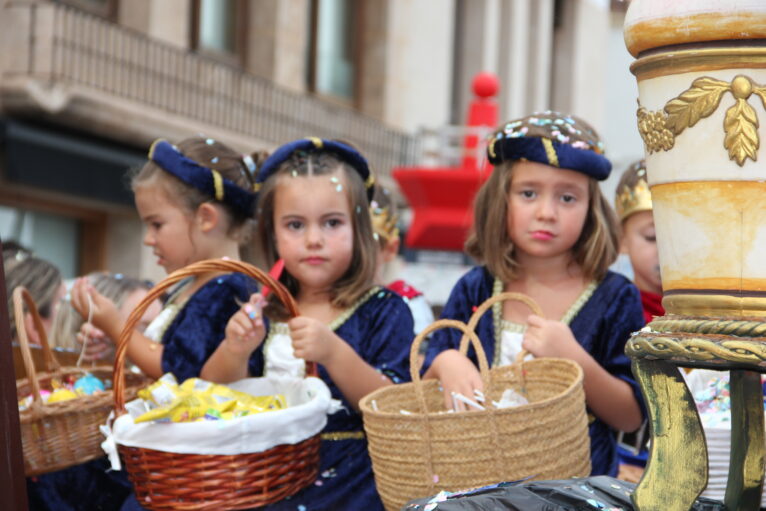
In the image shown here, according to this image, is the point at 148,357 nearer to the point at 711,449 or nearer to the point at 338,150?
the point at 338,150

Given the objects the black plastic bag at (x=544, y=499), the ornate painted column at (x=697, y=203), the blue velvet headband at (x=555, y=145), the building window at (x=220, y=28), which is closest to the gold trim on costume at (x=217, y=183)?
the blue velvet headband at (x=555, y=145)

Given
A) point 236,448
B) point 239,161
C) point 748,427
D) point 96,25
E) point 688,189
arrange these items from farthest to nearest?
point 96,25 < point 239,161 < point 236,448 < point 748,427 < point 688,189

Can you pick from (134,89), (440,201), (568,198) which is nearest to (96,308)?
(568,198)

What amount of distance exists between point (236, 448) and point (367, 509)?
1.71ft

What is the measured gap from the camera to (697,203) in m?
1.74

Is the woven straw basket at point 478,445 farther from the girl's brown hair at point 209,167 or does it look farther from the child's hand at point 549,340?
the girl's brown hair at point 209,167

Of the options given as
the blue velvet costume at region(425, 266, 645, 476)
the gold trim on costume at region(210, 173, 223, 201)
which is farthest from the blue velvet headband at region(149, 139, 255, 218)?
the blue velvet costume at region(425, 266, 645, 476)

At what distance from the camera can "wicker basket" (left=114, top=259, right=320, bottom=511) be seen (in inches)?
102

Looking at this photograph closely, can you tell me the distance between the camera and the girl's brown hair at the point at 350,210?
3197 mm

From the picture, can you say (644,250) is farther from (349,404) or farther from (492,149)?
(349,404)

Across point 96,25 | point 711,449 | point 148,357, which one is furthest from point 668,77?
point 96,25

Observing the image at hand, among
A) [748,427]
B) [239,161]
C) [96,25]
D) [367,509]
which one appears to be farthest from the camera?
[96,25]

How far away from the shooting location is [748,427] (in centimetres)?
192

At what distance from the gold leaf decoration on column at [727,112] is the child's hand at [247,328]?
133 centimetres
